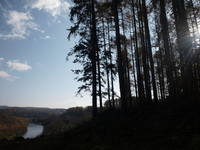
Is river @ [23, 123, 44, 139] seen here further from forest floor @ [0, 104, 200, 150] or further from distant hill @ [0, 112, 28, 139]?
forest floor @ [0, 104, 200, 150]

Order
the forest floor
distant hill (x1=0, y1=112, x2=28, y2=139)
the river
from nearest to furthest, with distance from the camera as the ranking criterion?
the forest floor, the river, distant hill (x1=0, y1=112, x2=28, y2=139)

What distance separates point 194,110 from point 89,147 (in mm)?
4224

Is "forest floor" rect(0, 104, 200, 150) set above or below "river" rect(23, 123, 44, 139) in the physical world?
above

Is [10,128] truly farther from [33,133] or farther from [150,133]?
[150,133]

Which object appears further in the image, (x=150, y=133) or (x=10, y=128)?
(x=10, y=128)

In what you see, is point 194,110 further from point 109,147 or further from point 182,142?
point 109,147

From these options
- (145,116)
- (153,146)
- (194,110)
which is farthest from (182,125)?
(145,116)

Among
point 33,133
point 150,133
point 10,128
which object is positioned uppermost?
point 150,133

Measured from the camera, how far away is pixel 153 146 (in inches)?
222

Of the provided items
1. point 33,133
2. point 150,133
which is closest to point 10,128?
point 33,133

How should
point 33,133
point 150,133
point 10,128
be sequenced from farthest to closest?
point 10,128 → point 33,133 → point 150,133

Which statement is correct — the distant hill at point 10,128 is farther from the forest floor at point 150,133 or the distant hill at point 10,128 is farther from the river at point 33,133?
the forest floor at point 150,133

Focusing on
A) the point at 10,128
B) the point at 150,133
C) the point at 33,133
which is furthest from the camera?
the point at 10,128

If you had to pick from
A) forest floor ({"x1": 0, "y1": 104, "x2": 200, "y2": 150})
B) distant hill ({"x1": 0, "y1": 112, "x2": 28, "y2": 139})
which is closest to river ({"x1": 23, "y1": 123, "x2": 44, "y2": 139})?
distant hill ({"x1": 0, "y1": 112, "x2": 28, "y2": 139})
